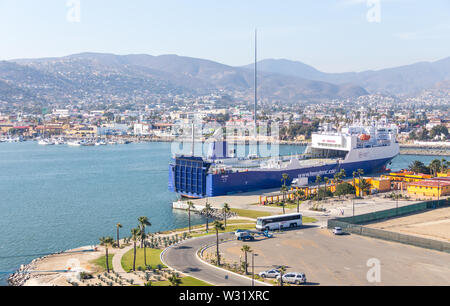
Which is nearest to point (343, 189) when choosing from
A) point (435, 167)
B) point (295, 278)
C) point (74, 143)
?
point (435, 167)

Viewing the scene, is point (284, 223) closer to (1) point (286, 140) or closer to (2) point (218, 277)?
(2) point (218, 277)

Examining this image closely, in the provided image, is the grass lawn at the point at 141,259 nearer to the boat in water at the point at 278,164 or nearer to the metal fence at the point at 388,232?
the metal fence at the point at 388,232

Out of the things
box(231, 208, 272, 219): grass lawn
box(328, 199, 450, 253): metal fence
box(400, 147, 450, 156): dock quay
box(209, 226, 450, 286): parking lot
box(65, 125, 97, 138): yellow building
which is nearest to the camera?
box(209, 226, 450, 286): parking lot

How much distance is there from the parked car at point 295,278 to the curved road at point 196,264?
0.94 meters

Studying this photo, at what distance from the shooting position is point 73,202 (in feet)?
113

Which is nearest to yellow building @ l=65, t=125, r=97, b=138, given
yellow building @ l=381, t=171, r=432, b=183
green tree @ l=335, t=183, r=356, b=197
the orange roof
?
yellow building @ l=381, t=171, r=432, b=183

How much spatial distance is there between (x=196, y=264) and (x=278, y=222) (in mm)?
6775

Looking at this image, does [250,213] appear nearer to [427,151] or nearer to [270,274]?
[270,274]

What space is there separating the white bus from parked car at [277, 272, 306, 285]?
7212mm

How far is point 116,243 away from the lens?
21641mm

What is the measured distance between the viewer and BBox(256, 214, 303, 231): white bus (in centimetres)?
2294

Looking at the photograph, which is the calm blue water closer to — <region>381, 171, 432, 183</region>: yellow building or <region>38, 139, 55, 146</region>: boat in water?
<region>381, 171, 432, 183</region>: yellow building

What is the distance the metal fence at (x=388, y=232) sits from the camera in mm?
19688
